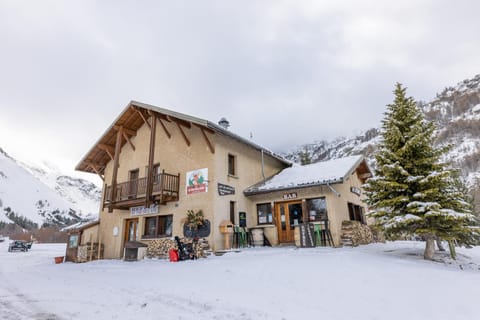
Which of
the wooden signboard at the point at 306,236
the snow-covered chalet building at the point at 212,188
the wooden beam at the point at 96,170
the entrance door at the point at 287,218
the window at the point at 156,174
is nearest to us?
the wooden signboard at the point at 306,236

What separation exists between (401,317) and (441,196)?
5.70 meters

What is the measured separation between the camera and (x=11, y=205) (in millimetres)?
Answer: 95750

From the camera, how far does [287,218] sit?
1291cm

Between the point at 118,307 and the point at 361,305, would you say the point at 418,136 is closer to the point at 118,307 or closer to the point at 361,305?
the point at 361,305

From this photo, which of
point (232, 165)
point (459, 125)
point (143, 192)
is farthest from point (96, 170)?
point (459, 125)

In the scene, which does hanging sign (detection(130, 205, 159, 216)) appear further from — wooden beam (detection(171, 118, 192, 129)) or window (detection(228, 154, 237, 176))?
wooden beam (detection(171, 118, 192, 129))

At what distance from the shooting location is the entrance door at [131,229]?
14.6m

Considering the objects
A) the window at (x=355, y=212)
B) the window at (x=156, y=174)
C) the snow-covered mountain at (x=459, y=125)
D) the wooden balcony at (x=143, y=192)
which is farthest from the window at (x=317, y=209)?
the snow-covered mountain at (x=459, y=125)

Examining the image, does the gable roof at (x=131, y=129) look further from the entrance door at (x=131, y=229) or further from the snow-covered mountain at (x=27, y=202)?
the snow-covered mountain at (x=27, y=202)

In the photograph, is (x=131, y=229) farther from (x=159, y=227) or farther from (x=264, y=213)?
(x=264, y=213)

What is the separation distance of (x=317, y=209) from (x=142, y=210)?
345 inches

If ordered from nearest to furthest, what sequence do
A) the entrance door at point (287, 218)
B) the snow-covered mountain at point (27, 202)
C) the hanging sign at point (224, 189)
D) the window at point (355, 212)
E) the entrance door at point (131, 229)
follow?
the hanging sign at point (224, 189)
the entrance door at point (287, 218)
the window at point (355, 212)
the entrance door at point (131, 229)
the snow-covered mountain at point (27, 202)

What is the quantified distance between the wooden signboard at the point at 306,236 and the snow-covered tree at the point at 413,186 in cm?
273

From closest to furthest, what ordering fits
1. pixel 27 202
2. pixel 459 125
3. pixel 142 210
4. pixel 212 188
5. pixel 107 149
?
pixel 212 188
pixel 142 210
pixel 107 149
pixel 459 125
pixel 27 202
